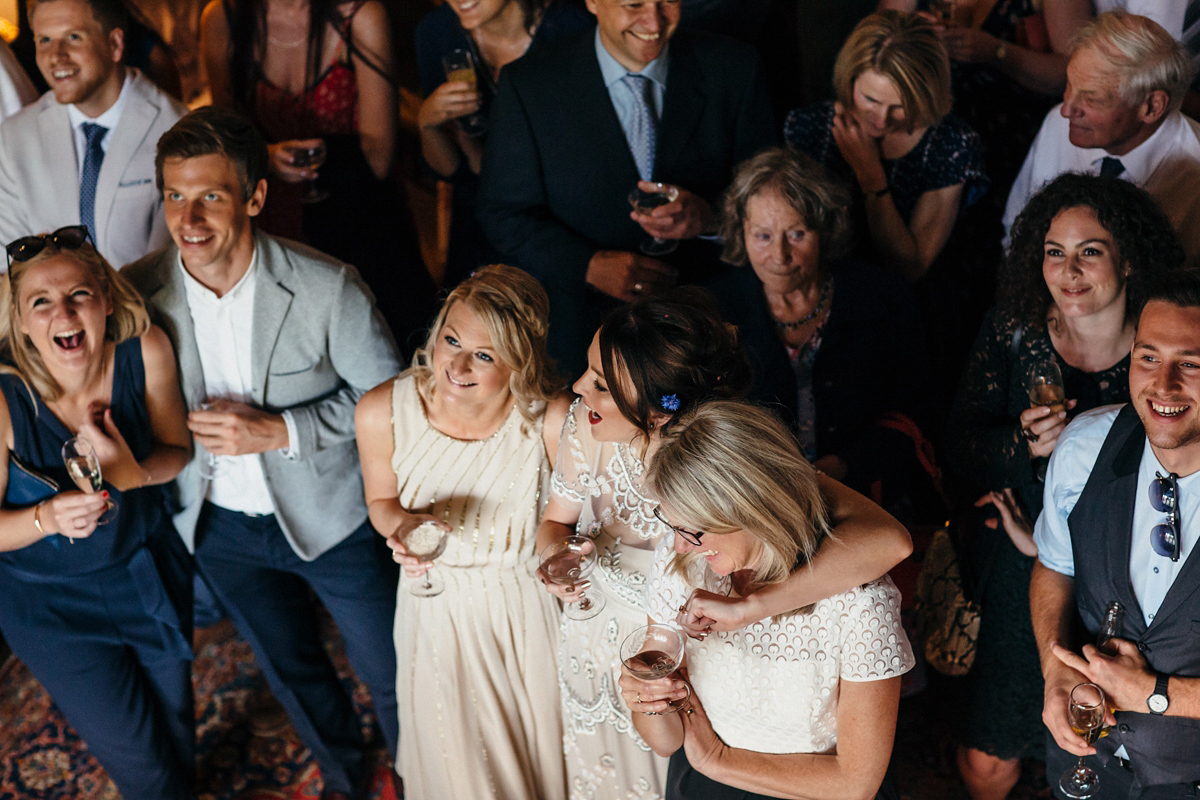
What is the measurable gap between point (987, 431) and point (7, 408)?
2.72 m

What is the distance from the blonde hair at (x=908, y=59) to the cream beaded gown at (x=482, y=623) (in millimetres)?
1643

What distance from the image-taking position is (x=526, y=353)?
8.63 feet

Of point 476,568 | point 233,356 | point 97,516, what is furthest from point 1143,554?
point 97,516

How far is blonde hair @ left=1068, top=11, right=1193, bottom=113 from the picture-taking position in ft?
9.55

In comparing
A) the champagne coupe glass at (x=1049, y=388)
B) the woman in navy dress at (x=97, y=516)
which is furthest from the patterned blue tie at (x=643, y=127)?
the woman in navy dress at (x=97, y=516)

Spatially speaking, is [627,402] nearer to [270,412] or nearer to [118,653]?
[270,412]

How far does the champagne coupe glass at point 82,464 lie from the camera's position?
8.76ft

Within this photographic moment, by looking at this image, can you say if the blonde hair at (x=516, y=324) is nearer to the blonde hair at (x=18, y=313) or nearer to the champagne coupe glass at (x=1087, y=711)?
the blonde hair at (x=18, y=313)

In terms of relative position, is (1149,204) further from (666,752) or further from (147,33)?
(147,33)

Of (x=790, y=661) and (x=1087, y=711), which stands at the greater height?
(x=790, y=661)

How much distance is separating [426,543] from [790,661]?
3.51 feet

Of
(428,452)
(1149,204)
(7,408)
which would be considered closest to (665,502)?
(428,452)

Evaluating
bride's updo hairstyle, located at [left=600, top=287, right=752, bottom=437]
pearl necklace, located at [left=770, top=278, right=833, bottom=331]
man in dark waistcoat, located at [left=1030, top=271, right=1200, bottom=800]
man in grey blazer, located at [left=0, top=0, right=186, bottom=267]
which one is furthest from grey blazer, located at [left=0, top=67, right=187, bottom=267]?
man in dark waistcoat, located at [left=1030, top=271, right=1200, bottom=800]

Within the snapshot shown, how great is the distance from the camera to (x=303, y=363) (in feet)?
9.98
